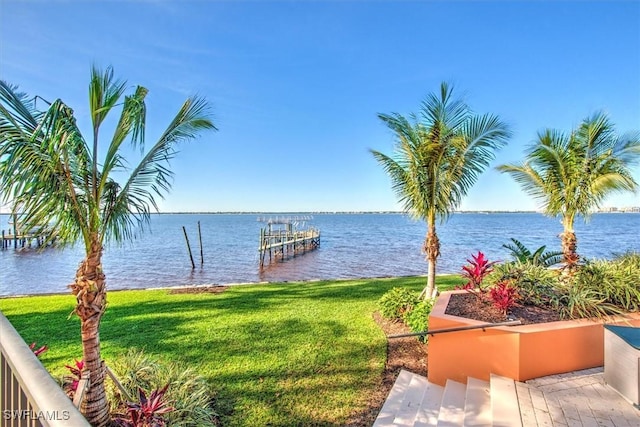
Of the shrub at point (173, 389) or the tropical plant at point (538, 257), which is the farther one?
the tropical plant at point (538, 257)

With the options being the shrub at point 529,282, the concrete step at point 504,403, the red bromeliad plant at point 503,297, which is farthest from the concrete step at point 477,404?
the shrub at point 529,282

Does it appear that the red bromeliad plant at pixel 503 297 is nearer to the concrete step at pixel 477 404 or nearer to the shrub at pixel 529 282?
the shrub at pixel 529 282

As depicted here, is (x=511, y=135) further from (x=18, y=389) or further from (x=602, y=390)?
(x=18, y=389)

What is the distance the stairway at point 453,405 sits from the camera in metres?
3.27

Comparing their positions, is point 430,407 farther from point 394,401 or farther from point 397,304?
point 397,304

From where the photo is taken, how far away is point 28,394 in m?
0.98

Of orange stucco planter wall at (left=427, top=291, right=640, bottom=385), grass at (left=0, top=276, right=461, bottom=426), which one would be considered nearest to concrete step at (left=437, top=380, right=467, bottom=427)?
orange stucco planter wall at (left=427, top=291, right=640, bottom=385)

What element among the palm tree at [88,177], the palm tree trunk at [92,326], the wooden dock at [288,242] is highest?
the palm tree at [88,177]

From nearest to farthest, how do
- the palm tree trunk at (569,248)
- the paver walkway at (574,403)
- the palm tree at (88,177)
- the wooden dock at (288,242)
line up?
the palm tree at (88,177), the paver walkway at (574,403), the palm tree trunk at (569,248), the wooden dock at (288,242)

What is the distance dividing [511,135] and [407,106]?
229cm

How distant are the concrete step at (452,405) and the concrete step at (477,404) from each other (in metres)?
0.10

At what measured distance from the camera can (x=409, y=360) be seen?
5.11 meters

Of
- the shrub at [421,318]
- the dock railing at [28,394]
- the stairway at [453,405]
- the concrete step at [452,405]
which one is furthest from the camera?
the shrub at [421,318]

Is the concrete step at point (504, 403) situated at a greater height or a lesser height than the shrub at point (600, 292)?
lesser
